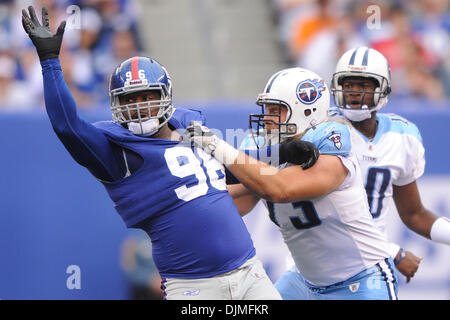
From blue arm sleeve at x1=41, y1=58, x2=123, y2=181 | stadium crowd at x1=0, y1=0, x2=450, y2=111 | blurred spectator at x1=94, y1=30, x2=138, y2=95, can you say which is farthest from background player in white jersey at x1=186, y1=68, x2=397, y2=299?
blurred spectator at x1=94, y1=30, x2=138, y2=95

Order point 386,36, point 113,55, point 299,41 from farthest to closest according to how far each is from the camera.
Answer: point 299,41
point 386,36
point 113,55

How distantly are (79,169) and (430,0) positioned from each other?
4.64 m

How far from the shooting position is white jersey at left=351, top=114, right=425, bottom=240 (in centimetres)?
461

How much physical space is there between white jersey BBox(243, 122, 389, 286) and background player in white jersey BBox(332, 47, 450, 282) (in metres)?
0.64

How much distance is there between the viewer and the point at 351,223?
3.92 metres

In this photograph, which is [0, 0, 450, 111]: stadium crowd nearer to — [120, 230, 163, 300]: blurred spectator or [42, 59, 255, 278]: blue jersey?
[120, 230, 163, 300]: blurred spectator

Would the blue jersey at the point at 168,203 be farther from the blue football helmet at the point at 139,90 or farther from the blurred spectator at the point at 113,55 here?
the blurred spectator at the point at 113,55

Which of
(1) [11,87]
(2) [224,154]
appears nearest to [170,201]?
(2) [224,154]

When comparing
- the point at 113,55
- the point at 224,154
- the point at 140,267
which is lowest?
the point at 140,267

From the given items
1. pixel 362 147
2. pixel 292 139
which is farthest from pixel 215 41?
pixel 292 139

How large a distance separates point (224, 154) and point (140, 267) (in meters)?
2.59

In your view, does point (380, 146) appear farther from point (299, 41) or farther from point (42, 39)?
point (299, 41)

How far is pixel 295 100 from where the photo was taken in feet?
13.0

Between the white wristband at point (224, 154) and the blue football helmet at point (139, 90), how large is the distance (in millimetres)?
314
